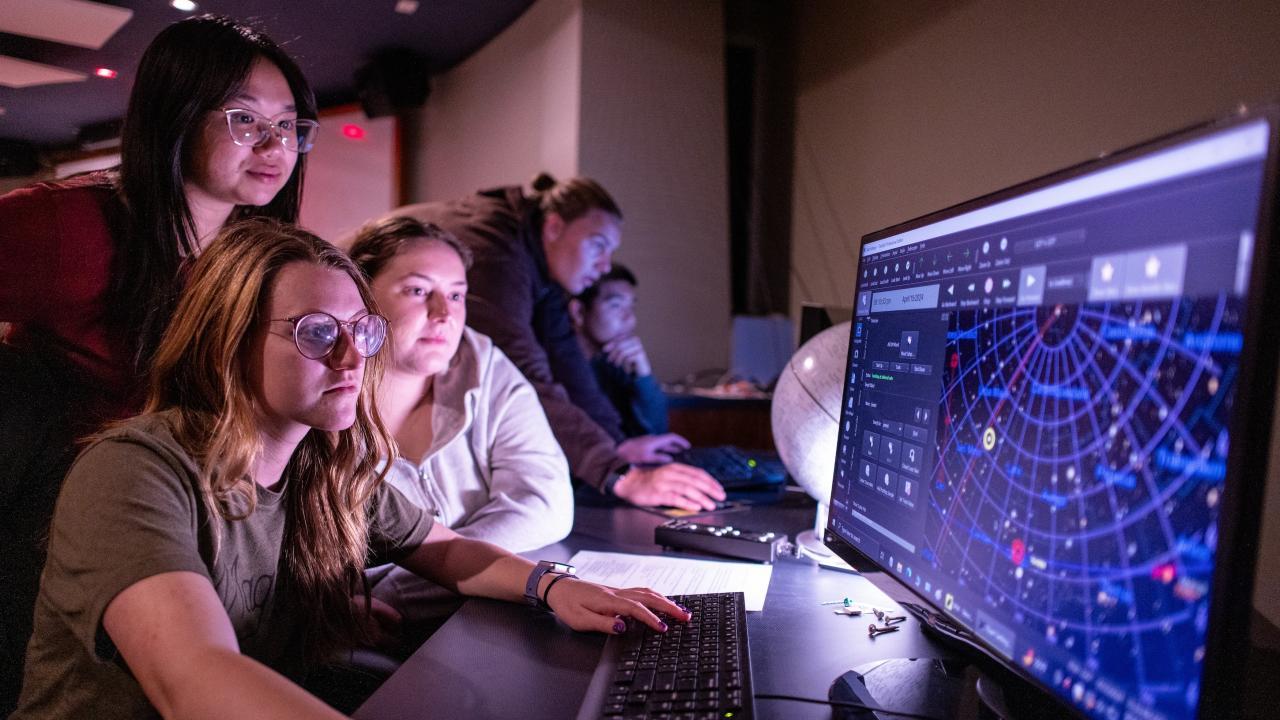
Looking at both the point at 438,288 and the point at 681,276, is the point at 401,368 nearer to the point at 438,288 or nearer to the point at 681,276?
the point at 438,288

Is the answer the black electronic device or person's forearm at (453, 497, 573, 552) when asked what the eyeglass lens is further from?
the black electronic device

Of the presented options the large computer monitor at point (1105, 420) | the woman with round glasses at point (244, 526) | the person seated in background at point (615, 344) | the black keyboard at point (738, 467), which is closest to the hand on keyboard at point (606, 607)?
the woman with round glasses at point (244, 526)

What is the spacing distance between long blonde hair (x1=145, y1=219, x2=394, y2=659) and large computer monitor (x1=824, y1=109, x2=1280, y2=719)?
2.43ft

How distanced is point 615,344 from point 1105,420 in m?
2.61

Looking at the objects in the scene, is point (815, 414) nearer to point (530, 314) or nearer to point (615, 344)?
point (530, 314)

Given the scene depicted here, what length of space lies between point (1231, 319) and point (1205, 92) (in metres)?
1.35

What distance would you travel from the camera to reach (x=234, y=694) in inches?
25.6

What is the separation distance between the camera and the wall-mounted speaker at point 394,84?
11.8 ft

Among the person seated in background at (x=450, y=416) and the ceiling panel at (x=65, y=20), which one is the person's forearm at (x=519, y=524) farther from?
the ceiling panel at (x=65, y=20)

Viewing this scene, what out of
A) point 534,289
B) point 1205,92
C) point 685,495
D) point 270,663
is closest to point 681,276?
point 534,289

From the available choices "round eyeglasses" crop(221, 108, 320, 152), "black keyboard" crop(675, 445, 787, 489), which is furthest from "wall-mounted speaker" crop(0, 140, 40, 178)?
"black keyboard" crop(675, 445, 787, 489)

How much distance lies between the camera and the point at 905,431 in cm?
86

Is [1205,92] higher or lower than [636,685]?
higher

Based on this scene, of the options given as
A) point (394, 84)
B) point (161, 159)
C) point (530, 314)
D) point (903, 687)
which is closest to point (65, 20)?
point (161, 159)
